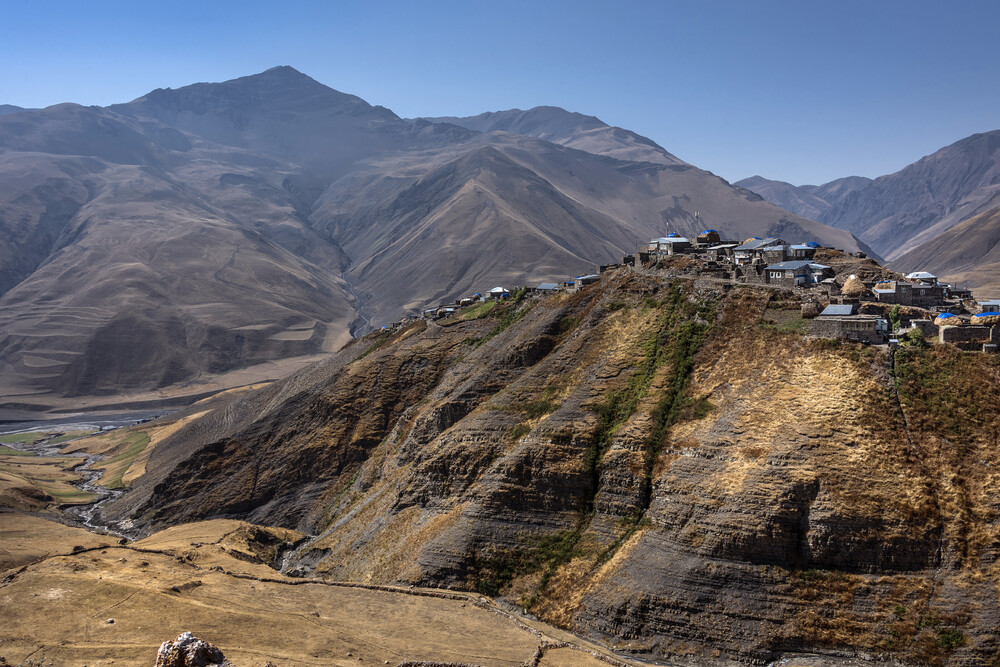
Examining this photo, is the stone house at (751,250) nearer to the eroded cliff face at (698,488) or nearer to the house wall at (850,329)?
the eroded cliff face at (698,488)

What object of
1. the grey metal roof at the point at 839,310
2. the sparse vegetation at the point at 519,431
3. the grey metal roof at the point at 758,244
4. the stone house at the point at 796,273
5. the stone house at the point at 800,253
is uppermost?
the grey metal roof at the point at 758,244

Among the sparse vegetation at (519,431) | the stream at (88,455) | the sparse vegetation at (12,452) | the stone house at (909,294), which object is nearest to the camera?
the sparse vegetation at (519,431)

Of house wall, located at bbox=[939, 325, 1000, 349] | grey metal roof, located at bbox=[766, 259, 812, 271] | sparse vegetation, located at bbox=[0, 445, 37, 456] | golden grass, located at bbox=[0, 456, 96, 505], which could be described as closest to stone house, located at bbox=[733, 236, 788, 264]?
grey metal roof, located at bbox=[766, 259, 812, 271]

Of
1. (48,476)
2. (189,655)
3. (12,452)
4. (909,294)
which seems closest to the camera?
(189,655)

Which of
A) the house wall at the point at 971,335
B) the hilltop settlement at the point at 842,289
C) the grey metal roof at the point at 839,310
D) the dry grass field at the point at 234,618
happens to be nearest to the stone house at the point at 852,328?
the hilltop settlement at the point at 842,289

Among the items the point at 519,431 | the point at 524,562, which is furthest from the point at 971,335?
the point at 524,562

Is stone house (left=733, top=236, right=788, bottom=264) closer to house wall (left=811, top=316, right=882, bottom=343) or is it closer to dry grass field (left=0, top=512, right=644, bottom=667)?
house wall (left=811, top=316, right=882, bottom=343)

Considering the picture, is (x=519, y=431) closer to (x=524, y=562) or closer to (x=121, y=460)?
(x=524, y=562)

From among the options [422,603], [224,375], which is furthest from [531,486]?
[224,375]
